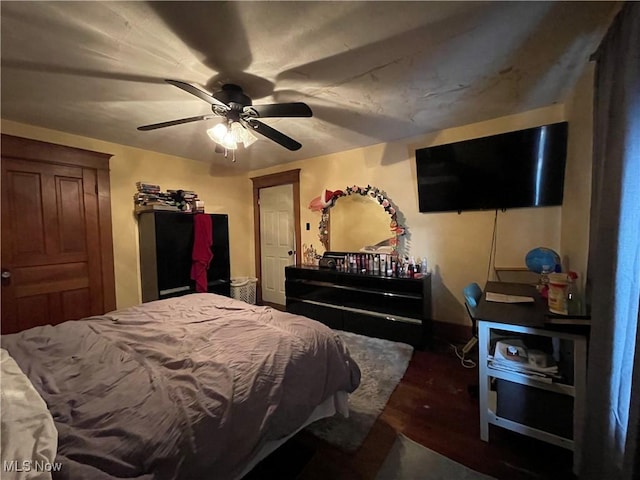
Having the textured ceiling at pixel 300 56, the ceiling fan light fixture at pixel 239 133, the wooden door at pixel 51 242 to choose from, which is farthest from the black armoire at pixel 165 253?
the ceiling fan light fixture at pixel 239 133

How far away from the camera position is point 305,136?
3002mm

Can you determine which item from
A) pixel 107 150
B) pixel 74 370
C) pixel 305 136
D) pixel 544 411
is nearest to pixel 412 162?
pixel 305 136

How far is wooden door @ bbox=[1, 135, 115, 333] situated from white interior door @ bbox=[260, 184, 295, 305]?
212 centimetres

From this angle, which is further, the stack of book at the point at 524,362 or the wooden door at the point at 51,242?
the wooden door at the point at 51,242

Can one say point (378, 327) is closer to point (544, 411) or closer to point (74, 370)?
point (544, 411)

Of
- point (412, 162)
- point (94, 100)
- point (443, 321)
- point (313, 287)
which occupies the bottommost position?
point (443, 321)

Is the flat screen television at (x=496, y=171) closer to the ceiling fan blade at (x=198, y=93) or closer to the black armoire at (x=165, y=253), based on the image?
the ceiling fan blade at (x=198, y=93)

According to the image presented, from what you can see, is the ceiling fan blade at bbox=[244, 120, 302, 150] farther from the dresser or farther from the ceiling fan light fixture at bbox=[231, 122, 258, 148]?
the dresser

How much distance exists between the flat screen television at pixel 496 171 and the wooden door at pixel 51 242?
3826 mm

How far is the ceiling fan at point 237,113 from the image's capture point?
1.69 metres

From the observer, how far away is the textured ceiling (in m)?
1.28

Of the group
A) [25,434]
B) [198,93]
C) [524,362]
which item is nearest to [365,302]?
[524,362]

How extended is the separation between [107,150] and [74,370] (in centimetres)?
285

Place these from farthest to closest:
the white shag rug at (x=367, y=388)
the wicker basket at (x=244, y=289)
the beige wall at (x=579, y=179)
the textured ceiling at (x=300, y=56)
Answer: the wicker basket at (x=244, y=289) < the beige wall at (x=579, y=179) < the white shag rug at (x=367, y=388) < the textured ceiling at (x=300, y=56)
